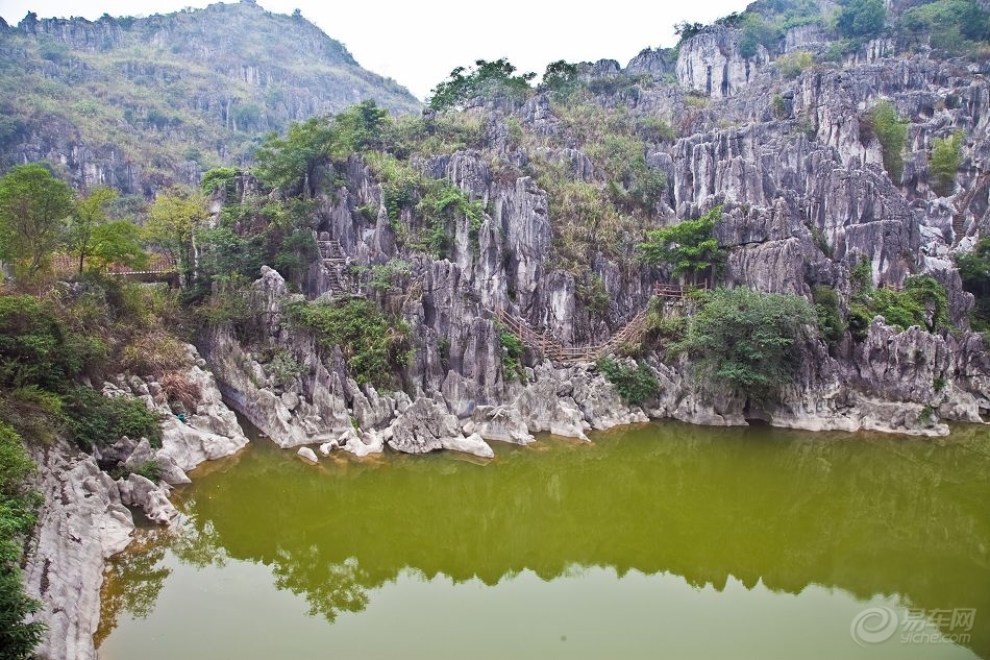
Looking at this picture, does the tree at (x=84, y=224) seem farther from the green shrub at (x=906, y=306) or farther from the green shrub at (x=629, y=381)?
the green shrub at (x=906, y=306)

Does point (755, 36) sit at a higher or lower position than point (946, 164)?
higher

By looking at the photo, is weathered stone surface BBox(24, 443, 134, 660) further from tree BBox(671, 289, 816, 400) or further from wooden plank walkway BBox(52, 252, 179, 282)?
tree BBox(671, 289, 816, 400)

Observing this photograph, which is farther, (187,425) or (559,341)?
(559,341)

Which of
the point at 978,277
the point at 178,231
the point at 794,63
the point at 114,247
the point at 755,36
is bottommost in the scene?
the point at 978,277

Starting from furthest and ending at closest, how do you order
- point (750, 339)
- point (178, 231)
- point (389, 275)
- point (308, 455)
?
point (178, 231) < point (389, 275) < point (750, 339) < point (308, 455)

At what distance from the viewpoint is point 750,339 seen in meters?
19.8

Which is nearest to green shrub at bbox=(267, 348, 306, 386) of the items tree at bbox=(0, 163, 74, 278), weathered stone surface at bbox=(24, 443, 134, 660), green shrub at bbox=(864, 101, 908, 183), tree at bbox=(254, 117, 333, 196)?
weathered stone surface at bbox=(24, 443, 134, 660)

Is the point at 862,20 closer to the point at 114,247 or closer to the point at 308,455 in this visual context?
the point at 308,455

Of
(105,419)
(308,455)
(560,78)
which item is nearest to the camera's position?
(105,419)

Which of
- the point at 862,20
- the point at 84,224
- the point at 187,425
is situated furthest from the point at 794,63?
the point at 187,425

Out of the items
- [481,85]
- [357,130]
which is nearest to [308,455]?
[357,130]
